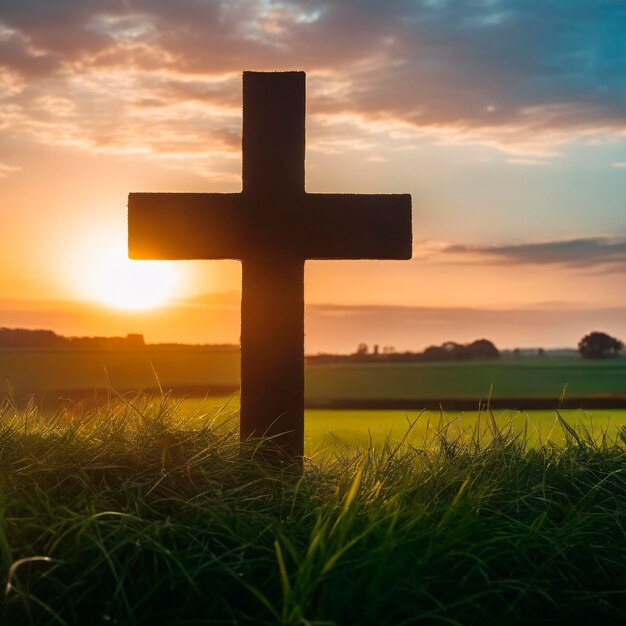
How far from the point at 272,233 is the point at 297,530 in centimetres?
220

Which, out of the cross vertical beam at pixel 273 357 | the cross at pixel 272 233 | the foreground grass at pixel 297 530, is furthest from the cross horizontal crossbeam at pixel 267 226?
the foreground grass at pixel 297 530

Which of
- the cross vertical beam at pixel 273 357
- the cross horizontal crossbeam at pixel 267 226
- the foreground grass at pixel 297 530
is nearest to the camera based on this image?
the foreground grass at pixel 297 530

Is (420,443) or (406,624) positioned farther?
(420,443)

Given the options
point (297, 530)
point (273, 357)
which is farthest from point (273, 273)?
point (297, 530)

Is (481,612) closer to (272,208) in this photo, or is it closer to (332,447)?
(332,447)

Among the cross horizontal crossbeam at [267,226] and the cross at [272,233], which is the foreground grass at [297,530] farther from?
the cross horizontal crossbeam at [267,226]

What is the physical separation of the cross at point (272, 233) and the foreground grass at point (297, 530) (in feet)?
1.31

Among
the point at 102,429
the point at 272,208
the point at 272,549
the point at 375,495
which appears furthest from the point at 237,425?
the point at 272,549

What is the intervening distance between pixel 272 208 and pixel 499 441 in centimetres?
192

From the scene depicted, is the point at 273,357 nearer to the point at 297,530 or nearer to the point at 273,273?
the point at 273,273

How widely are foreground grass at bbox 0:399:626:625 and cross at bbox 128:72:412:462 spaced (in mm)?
401

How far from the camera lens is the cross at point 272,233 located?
4.81m

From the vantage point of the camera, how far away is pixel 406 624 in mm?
2578

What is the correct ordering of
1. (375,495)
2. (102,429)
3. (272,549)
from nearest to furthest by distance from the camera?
1. (272,549)
2. (375,495)
3. (102,429)
